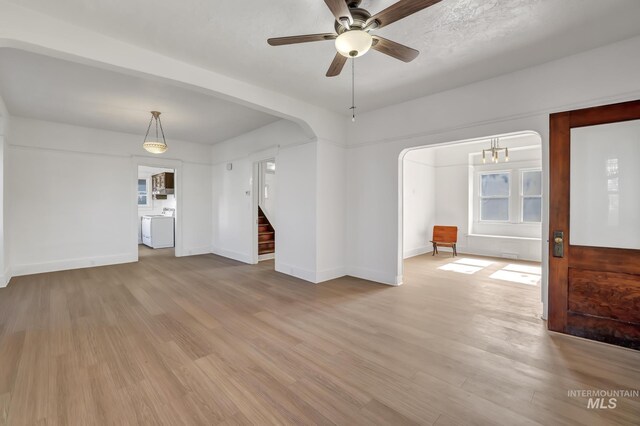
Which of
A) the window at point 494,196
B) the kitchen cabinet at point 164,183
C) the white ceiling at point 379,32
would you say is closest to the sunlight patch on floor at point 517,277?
the window at point 494,196

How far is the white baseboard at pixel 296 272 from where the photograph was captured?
15.6 ft

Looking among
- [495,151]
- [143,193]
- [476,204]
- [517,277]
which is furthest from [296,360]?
[143,193]

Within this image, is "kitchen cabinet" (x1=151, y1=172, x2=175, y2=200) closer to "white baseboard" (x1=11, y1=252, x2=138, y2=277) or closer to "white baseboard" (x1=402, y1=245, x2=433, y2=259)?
"white baseboard" (x1=11, y1=252, x2=138, y2=277)

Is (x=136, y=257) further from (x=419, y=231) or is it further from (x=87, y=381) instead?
(x=419, y=231)

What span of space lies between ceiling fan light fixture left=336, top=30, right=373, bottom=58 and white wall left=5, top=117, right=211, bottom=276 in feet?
20.3

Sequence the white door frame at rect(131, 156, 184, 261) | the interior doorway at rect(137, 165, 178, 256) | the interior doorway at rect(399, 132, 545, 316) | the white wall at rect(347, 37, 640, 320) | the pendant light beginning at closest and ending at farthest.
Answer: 1. the white wall at rect(347, 37, 640, 320)
2. the pendant light
3. the white door frame at rect(131, 156, 184, 261)
4. the interior doorway at rect(399, 132, 545, 316)
5. the interior doorway at rect(137, 165, 178, 256)

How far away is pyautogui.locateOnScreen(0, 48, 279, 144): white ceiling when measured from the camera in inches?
133

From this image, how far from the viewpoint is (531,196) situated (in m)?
6.82

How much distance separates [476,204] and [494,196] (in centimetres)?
47

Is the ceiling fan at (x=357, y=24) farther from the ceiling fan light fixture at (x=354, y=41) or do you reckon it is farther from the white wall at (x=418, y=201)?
the white wall at (x=418, y=201)

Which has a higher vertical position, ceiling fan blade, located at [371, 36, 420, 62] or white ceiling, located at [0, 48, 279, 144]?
white ceiling, located at [0, 48, 279, 144]

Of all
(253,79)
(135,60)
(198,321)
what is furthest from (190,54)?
(198,321)

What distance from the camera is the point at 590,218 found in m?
2.78

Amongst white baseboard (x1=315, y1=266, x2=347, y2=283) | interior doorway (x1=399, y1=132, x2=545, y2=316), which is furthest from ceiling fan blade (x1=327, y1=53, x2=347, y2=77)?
interior doorway (x1=399, y1=132, x2=545, y2=316)
